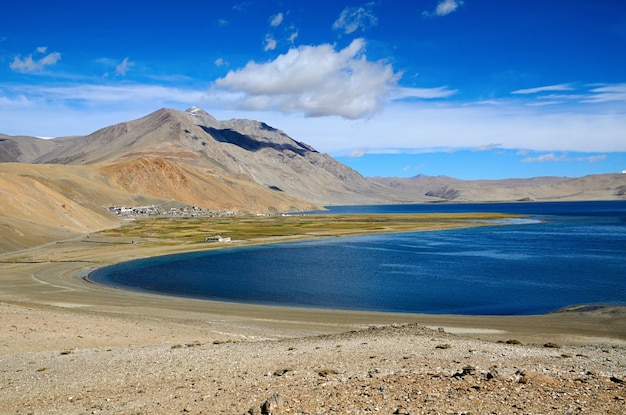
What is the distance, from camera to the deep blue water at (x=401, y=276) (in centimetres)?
4325


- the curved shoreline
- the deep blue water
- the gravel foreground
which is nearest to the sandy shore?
the gravel foreground

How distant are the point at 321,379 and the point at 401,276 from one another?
42310 millimetres

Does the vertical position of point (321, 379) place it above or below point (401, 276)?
above

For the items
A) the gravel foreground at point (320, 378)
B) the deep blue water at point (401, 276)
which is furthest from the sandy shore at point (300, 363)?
the deep blue water at point (401, 276)

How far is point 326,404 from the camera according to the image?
13.1m

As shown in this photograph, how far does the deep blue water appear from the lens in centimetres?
4325

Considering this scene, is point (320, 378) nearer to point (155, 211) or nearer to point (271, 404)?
point (271, 404)

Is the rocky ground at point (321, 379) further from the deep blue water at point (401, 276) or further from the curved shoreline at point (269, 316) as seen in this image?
the deep blue water at point (401, 276)

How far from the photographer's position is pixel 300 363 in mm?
18406

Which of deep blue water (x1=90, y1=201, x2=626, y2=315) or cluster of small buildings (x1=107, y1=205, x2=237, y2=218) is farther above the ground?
cluster of small buildings (x1=107, y1=205, x2=237, y2=218)

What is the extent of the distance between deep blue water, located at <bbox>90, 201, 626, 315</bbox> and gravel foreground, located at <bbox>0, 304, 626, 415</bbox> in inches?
787

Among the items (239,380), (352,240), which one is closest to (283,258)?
(352,240)

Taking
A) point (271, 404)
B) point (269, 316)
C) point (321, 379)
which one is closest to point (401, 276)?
point (269, 316)

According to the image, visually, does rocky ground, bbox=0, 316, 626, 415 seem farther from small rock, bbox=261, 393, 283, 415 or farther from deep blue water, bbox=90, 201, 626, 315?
deep blue water, bbox=90, 201, 626, 315
